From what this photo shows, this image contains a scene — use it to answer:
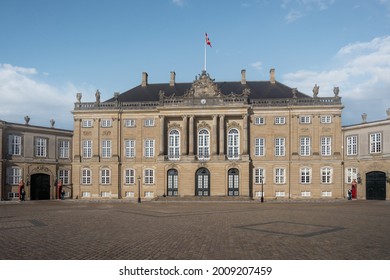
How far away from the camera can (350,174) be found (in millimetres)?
52156

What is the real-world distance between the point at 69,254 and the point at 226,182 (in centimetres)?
4048

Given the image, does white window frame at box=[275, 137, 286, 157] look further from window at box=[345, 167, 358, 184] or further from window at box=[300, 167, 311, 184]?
window at box=[345, 167, 358, 184]

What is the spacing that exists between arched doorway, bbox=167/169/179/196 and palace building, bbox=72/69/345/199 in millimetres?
132

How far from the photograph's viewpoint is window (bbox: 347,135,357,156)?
5163 cm

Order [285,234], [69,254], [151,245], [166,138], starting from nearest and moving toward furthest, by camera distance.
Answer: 1. [69,254]
2. [151,245]
3. [285,234]
4. [166,138]

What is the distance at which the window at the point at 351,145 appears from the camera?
51634mm

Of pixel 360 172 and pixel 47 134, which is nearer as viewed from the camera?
pixel 360 172

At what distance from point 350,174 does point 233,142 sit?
15.6 m

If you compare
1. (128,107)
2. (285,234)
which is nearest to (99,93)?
(128,107)

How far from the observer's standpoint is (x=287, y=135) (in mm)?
53250

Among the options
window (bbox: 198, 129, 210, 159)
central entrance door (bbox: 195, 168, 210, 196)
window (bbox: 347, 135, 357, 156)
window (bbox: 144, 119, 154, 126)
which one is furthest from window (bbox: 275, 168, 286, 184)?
window (bbox: 144, 119, 154, 126)

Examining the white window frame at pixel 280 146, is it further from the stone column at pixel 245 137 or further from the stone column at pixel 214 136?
the stone column at pixel 214 136

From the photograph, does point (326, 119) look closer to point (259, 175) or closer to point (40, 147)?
point (259, 175)

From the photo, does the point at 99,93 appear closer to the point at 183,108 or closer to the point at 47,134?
the point at 47,134
